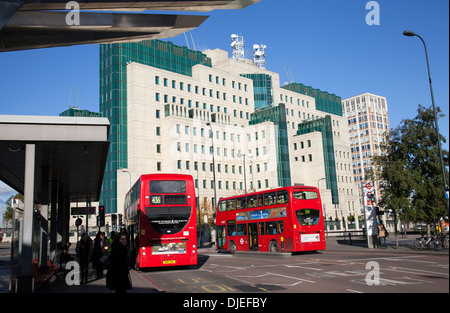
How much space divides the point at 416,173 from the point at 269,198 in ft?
32.1

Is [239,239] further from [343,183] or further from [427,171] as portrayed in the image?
[343,183]

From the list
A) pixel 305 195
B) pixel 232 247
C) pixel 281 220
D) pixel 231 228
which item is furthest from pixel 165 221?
pixel 232 247

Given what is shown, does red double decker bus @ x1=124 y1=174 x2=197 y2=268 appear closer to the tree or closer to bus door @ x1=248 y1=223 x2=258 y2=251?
bus door @ x1=248 y1=223 x2=258 y2=251

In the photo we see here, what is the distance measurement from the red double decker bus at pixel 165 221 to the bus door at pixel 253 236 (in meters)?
9.01

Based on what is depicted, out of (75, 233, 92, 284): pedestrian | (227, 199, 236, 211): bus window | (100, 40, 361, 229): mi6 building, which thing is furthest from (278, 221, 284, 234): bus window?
(100, 40, 361, 229): mi6 building

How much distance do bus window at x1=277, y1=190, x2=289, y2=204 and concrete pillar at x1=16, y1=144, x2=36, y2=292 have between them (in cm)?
1486

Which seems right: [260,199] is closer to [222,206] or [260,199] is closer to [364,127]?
[222,206]

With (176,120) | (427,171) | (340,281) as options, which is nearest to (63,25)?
(340,281)

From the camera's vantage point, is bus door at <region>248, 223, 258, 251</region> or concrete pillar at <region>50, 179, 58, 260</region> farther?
bus door at <region>248, 223, 258, 251</region>

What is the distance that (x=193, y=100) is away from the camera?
79.0 metres

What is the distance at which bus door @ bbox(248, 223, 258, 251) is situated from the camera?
87.8 feet

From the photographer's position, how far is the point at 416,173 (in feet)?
84.8

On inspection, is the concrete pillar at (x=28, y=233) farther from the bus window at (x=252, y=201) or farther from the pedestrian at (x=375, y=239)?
the pedestrian at (x=375, y=239)

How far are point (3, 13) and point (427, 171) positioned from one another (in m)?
26.2
